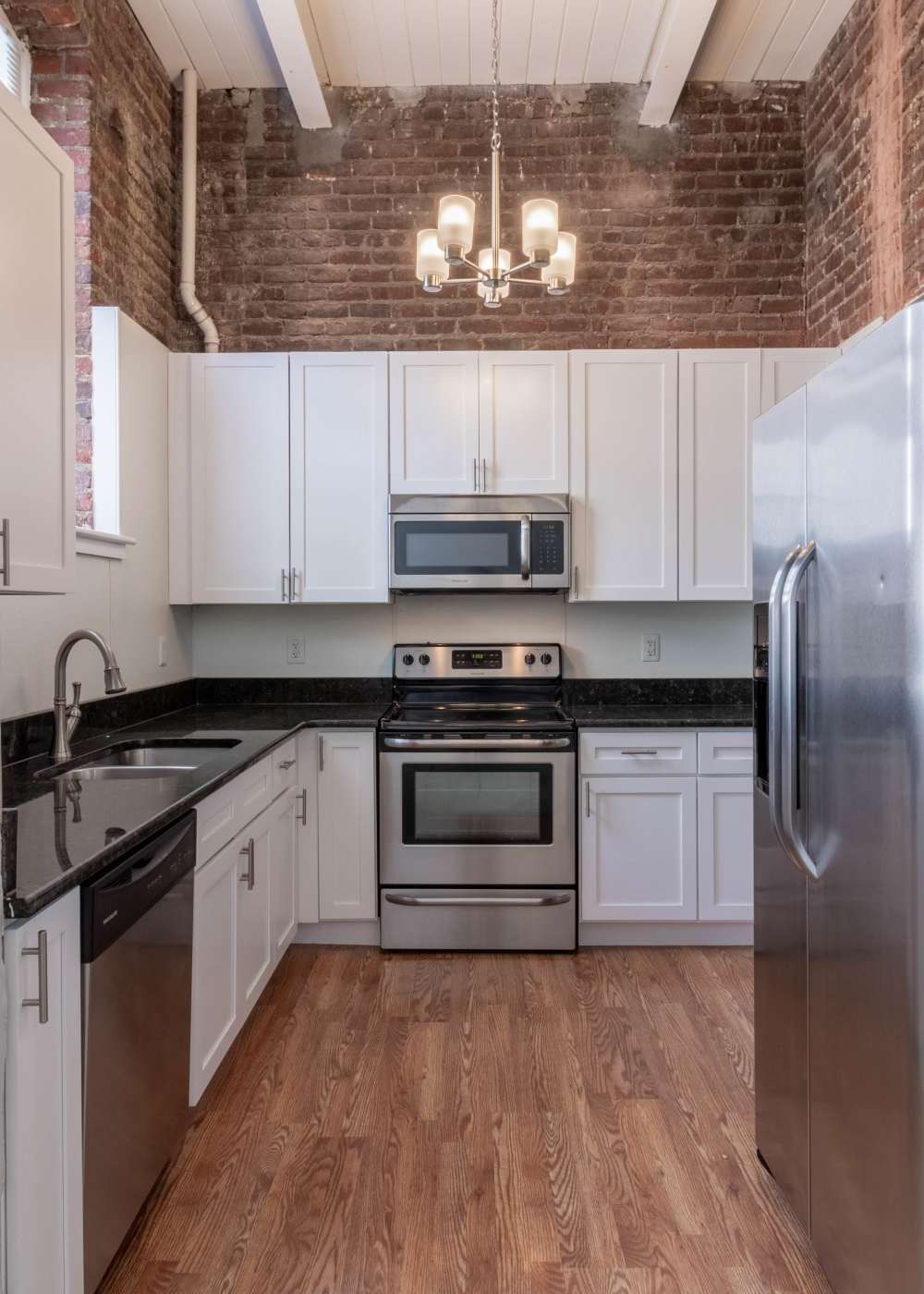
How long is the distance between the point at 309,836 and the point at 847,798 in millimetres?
2367

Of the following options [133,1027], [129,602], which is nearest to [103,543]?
[129,602]

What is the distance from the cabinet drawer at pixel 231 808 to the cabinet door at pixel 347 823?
20.4 inches

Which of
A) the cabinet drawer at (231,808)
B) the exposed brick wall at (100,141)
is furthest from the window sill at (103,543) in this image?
the cabinet drawer at (231,808)

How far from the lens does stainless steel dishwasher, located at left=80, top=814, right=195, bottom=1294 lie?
1.54m

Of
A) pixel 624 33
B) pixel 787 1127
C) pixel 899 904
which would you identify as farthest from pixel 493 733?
pixel 624 33

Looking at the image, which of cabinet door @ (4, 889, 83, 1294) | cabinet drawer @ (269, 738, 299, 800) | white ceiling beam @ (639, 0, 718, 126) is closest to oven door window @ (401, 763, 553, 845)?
cabinet drawer @ (269, 738, 299, 800)

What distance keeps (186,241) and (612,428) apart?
6.52ft

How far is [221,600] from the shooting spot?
12.2ft

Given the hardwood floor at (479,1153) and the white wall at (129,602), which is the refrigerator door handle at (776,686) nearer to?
the hardwood floor at (479,1153)

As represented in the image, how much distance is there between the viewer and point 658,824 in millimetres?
3482

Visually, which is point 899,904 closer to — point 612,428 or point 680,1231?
point 680,1231

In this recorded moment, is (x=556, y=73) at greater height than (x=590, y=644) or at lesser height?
greater

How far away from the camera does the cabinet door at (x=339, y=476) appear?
3670mm

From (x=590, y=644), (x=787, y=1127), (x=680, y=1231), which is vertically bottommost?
(x=680, y=1231)
